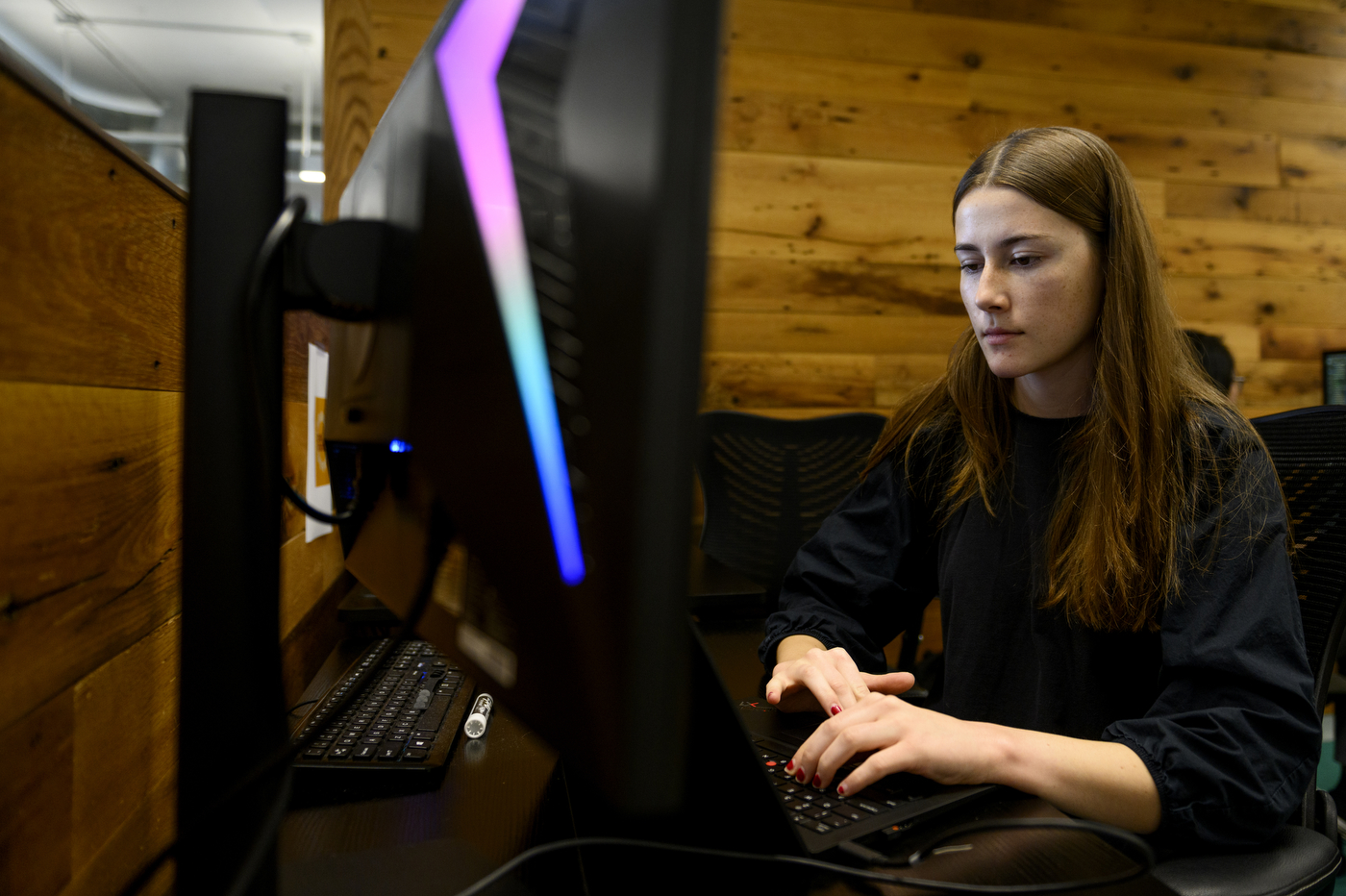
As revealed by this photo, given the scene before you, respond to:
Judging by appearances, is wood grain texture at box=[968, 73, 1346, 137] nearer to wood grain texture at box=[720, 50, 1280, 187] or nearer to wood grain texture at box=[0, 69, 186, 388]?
wood grain texture at box=[720, 50, 1280, 187]

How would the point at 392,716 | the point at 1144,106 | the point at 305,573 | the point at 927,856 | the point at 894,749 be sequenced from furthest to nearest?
the point at 1144,106, the point at 305,573, the point at 392,716, the point at 894,749, the point at 927,856

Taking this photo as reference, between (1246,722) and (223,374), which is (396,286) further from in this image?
(1246,722)

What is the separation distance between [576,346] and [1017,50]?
3.36 m

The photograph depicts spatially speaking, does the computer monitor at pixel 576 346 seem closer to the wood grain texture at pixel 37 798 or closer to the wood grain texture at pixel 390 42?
the wood grain texture at pixel 37 798

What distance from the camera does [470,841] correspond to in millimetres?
547

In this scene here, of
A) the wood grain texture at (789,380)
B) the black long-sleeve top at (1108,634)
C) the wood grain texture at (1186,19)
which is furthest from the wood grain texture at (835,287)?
the black long-sleeve top at (1108,634)

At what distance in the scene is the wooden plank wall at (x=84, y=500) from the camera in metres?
0.43

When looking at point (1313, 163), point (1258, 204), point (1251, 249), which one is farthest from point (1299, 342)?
point (1313, 163)

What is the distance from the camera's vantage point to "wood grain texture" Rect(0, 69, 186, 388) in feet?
1.42

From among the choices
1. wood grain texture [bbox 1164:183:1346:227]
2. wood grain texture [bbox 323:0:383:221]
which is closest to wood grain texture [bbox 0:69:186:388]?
wood grain texture [bbox 323:0:383:221]

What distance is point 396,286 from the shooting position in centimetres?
38

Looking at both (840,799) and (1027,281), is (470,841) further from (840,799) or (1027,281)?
(1027,281)

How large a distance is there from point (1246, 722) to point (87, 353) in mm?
950

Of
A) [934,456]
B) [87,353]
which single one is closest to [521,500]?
[87,353]
